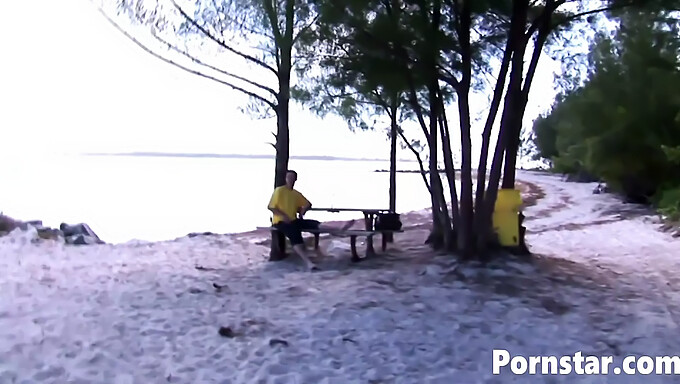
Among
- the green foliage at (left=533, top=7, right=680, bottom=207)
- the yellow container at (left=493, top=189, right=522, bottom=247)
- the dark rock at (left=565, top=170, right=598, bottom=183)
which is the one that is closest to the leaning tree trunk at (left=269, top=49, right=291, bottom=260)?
the yellow container at (left=493, top=189, right=522, bottom=247)

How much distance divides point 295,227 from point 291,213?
0.17m

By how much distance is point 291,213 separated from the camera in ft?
24.4

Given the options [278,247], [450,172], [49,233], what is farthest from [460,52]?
[49,233]

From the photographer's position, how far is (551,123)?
1359 inches

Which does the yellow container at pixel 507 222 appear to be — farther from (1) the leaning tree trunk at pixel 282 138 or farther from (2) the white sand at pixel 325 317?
(1) the leaning tree trunk at pixel 282 138

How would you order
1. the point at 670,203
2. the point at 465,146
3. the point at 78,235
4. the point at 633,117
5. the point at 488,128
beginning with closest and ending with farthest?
the point at 488,128 → the point at 465,146 → the point at 78,235 → the point at 670,203 → the point at 633,117

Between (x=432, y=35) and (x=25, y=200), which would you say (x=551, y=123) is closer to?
(x=25, y=200)

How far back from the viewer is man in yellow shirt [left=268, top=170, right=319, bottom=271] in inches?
289

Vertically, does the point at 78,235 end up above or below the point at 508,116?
below

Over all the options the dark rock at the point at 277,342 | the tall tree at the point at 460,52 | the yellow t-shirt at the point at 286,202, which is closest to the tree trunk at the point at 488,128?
the tall tree at the point at 460,52

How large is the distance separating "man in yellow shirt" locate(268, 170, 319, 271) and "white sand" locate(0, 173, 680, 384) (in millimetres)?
282

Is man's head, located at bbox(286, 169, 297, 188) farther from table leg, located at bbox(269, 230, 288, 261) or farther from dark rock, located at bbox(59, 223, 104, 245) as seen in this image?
dark rock, located at bbox(59, 223, 104, 245)

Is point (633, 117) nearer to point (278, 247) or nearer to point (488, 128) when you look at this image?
point (488, 128)

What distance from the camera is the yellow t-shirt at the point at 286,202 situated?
293 inches
